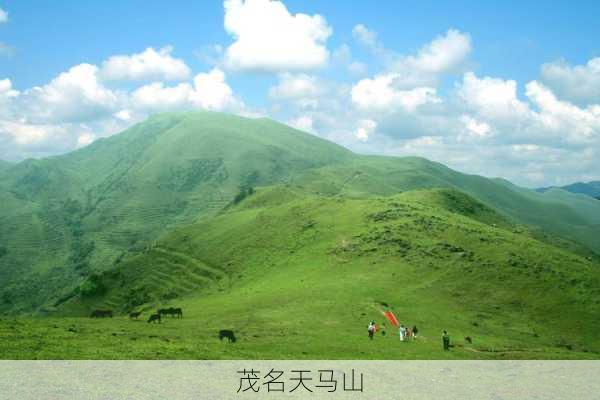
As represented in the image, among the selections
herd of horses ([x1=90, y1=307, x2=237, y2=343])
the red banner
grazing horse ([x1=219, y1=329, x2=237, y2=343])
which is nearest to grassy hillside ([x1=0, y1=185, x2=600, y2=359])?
the red banner

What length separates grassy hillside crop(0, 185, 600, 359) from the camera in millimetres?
44438

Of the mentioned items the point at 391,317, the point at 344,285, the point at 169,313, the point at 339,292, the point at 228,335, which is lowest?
the point at 228,335

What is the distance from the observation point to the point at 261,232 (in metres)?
136

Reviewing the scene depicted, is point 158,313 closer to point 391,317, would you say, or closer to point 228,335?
point 228,335

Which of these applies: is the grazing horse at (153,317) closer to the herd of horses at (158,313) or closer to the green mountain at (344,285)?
the herd of horses at (158,313)

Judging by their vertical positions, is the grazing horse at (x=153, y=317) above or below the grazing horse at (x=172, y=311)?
below

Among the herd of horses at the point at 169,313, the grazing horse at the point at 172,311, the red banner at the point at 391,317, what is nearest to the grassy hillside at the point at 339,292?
the red banner at the point at 391,317

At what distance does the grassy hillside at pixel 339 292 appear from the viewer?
44.4m

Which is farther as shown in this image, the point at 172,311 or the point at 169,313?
the point at 169,313

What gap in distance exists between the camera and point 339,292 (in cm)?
7631

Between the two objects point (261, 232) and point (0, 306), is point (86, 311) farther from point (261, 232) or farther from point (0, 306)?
point (0, 306)

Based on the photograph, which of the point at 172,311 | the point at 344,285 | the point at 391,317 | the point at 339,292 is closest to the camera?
the point at 391,317

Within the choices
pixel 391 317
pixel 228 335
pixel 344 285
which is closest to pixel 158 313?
pixel 228 335

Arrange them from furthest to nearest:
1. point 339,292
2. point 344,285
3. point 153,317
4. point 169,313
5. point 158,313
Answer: point 344,285 < point 339,292 < point 169,313 < point 158,313 < point 153,317
